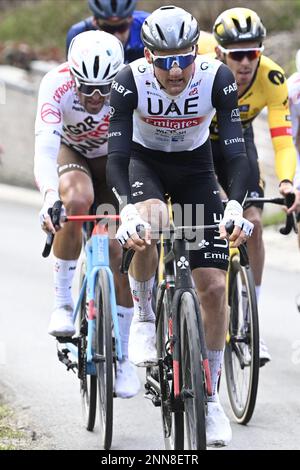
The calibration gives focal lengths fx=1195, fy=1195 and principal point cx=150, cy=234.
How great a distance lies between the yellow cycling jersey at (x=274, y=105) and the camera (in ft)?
24.0

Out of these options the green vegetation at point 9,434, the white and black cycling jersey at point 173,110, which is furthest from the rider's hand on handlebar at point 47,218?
the green vegetation at point 9,434

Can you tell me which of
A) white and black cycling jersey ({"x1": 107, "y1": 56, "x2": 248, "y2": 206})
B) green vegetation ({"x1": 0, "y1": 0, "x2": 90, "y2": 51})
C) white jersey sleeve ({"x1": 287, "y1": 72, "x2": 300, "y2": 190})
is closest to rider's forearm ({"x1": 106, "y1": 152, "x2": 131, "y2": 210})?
white and black cycling jersey ({"x1": 107, "y1": 56, "x2": 248, "y2": 206})

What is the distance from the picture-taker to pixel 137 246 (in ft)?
17.8

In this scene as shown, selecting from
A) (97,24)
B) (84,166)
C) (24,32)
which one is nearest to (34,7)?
(24,32)

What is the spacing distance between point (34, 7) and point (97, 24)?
14.9 metres

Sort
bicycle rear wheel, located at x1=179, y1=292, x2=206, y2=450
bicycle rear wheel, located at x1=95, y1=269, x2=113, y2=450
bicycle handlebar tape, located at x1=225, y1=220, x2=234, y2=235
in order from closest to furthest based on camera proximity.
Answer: bicycle rear wheel, located at x1=179, y1=292, x2=206, y2=450 → bicycle handlebar tape, located at x1=225, y1=220, x2=234, y2=235 → bicycle rear wheel, located at x1=95, y1=269, x2=113, y2=450

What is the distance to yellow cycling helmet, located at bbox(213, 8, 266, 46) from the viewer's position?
7.32 m

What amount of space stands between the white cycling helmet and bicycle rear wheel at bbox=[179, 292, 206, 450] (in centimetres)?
168

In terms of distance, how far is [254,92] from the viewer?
7.51 meters

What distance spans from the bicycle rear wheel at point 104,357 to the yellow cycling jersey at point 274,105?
1.46 m

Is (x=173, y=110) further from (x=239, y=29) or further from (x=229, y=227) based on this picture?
(x=239, y=29)

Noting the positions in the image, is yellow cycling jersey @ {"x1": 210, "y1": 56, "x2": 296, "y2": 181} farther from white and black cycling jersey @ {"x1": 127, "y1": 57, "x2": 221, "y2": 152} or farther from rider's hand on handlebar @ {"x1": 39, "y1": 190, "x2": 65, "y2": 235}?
rider's hand on handlebar @ {"x1": 39, "y1": 190, "x2": 65, "y2": 235}

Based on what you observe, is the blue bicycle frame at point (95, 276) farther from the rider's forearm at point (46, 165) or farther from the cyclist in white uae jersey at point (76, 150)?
the rider's forearm at point (46, 165)

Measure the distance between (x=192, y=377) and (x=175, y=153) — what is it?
4.69 ft
